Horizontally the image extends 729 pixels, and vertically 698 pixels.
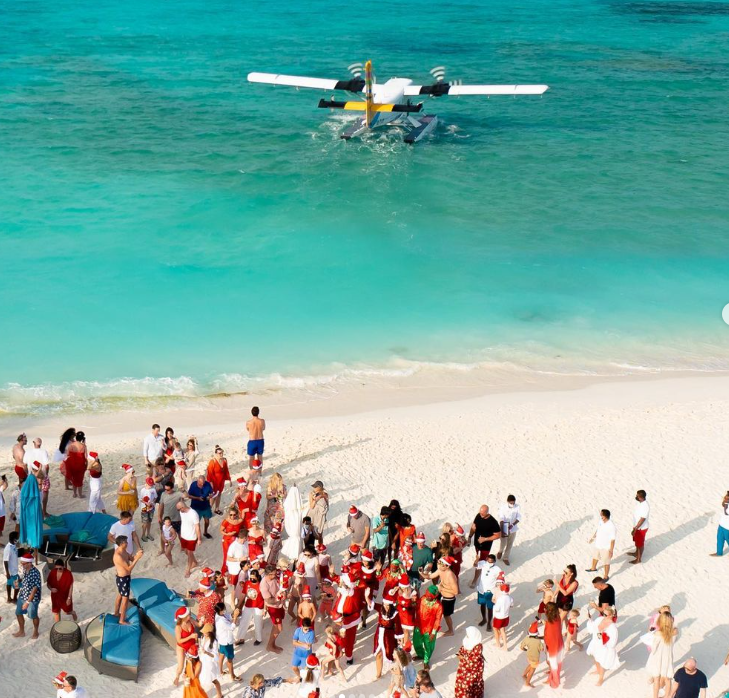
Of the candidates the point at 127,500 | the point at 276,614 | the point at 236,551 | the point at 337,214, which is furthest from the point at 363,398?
the point at 337,214

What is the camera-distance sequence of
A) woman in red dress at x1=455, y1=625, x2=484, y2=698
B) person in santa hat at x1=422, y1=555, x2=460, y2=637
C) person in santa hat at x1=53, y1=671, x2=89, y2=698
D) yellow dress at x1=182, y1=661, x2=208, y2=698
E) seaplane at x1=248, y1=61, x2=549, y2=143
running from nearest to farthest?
1. person in santa hat at x1=53, y1=671, x2=89, y2=698
2. yellow dress at x1=182, y1=661, x2=208, y2=698
3. woman in red dress at x1=455, y1=625, x2=484, y2=698
4. person in santa hat at x1=422, y1=555, x2=460, y2=637
5. seaplane at x1=248, y1=61, x2=549, y2=143

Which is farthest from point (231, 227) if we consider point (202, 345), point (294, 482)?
point (294, 482)

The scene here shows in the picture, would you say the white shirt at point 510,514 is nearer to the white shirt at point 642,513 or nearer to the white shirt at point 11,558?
the white shirt at point 642,513

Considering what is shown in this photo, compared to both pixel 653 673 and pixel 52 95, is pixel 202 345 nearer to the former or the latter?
pixel 653 673

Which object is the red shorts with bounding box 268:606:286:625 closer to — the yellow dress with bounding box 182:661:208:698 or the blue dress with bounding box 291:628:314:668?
the blue dress with bounding box 291:628:314:668

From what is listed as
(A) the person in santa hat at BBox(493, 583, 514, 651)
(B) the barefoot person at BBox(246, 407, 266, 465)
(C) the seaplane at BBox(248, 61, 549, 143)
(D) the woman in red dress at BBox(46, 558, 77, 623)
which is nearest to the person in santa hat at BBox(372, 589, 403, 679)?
(A) the person in santa hat at BBox(493, 583, 514, 651)

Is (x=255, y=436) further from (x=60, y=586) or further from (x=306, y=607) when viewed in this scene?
(x=306, y=607)

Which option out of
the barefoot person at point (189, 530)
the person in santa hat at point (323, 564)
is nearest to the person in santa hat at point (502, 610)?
the person in santa hat at point (323, 564)
